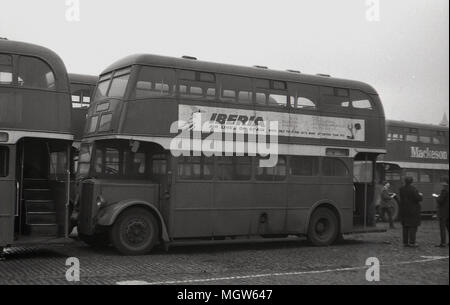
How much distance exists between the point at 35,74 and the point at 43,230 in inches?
123

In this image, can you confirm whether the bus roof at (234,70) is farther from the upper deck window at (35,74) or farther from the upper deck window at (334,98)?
the upper deck window at (35,74)

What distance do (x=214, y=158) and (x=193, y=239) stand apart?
2.11 m

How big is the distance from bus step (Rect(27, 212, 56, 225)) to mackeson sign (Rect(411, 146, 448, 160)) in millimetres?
18100

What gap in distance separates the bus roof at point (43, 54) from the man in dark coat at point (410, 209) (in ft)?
27.7

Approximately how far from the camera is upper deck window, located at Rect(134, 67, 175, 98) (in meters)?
13.3

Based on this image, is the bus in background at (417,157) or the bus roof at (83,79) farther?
the bus in background at (417,157)

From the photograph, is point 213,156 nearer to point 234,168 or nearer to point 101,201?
Answer: point 234,168

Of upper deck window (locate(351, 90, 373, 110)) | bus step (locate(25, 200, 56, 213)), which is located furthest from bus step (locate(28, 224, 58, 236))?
upper deck window (locate(351, 90, 373, 110))

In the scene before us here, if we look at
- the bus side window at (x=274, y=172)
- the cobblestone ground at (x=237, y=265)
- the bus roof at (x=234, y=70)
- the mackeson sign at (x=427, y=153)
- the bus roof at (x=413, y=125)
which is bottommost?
the cobblestone ground at (x=237, y=265)

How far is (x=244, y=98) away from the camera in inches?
575

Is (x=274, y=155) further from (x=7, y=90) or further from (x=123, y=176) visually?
(x=7, y=90)

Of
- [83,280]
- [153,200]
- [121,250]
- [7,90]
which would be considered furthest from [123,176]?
[83,280]

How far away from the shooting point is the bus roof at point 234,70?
1350 centimetres

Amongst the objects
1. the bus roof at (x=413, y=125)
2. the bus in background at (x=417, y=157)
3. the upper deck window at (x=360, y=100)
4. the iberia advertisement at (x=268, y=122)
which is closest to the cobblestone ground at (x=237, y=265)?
the iberia advertisement at (x=268, y=122)
